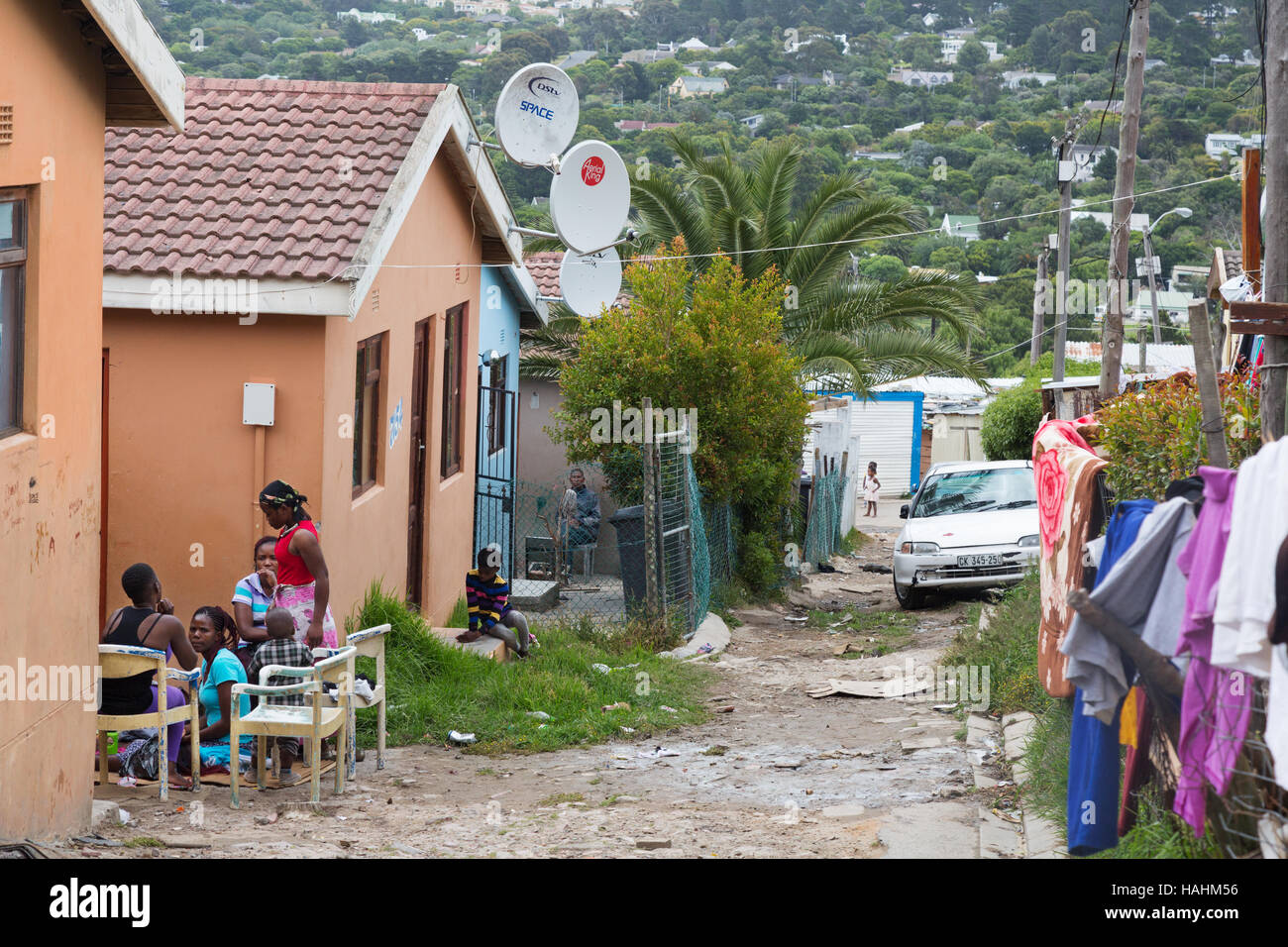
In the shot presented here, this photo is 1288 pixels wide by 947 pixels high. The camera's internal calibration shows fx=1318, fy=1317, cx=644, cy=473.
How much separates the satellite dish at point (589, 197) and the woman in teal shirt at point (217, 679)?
5132 mm

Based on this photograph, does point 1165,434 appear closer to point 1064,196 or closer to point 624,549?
point 624,549

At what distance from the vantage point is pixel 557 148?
460 inches

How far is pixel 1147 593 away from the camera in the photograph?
4.16 m

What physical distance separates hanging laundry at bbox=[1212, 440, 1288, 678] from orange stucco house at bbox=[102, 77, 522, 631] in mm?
6260

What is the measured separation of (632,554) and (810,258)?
23.3ft

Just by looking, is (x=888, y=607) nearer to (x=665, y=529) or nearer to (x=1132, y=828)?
(x=665, y=529)

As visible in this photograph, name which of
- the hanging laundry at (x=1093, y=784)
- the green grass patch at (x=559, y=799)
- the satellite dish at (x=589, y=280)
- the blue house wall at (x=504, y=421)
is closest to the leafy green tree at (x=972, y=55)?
the blue house wall at (x=504, y=421)

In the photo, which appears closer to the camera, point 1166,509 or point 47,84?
point 1166,509

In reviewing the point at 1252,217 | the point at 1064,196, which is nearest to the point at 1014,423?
the point at 1064,196

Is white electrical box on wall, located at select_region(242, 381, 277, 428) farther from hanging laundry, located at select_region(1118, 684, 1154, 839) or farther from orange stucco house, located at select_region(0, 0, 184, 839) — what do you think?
hanging laundry, located at select_region(1118, 684, 1154, 839)

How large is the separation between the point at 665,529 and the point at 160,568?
5069 millimetres

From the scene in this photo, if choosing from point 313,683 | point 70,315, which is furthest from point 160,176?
point 313,683

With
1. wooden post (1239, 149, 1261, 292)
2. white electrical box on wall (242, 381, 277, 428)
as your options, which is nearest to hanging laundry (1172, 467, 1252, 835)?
white electrical box on wall (242, 381, 277, 428)

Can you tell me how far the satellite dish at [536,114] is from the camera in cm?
1090
